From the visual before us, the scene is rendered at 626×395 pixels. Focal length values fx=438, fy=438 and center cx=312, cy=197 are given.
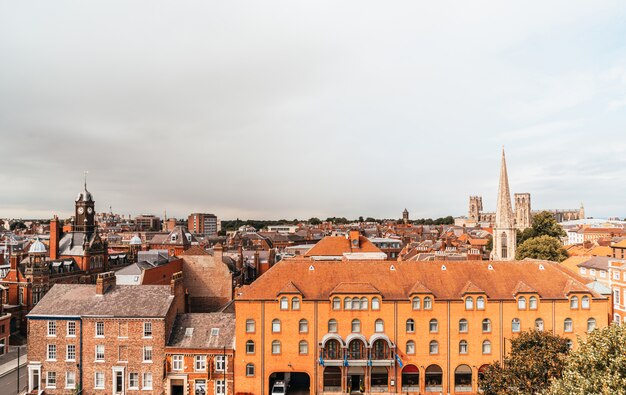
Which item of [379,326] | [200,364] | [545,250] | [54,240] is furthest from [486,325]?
[54,240]

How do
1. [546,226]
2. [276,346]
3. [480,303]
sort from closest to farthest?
[276,346], [480,303], [546,226]

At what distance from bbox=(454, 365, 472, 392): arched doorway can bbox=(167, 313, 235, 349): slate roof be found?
21.0 meters

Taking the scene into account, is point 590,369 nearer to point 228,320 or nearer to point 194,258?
point 228,320

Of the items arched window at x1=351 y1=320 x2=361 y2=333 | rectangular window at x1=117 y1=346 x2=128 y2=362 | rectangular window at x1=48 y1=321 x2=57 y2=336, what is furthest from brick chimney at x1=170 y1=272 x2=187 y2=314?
arched window at x1=351 y1=320 x2=361 y2=333

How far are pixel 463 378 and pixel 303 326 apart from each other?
51.6ft

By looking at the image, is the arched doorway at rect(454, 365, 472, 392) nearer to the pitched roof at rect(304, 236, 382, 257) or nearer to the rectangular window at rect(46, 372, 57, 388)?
the pitched roof at rect(304, 236, 382, 257)

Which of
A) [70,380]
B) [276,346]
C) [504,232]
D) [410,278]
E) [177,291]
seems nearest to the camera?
[70,380]

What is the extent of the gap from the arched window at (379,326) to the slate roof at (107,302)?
19.4 meters

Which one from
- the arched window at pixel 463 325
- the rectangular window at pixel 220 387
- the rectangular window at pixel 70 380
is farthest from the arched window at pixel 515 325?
the rectangular window at pixel 70 380

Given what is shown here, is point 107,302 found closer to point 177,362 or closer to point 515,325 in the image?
point 177,362

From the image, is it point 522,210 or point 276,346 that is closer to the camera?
point 276,346

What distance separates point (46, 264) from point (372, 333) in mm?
48964

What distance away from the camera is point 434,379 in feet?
135

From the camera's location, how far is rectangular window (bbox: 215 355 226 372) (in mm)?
39812
